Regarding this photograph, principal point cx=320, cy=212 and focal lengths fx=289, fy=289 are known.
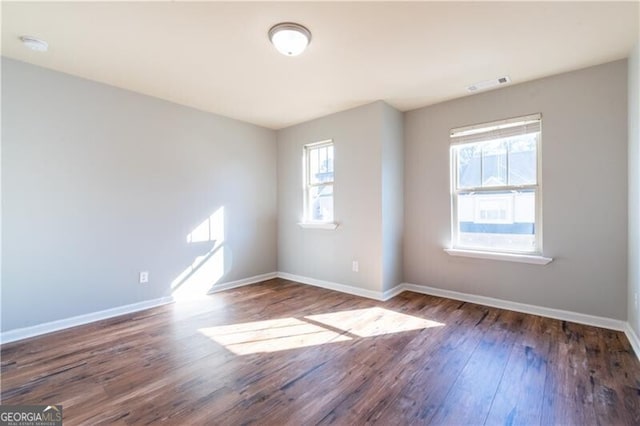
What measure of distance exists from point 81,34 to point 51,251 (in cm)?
196

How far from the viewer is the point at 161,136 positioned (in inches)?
140

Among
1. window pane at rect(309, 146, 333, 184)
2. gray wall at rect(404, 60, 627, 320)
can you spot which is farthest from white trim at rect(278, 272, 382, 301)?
window pane at rect(309, 146, 333, 184)

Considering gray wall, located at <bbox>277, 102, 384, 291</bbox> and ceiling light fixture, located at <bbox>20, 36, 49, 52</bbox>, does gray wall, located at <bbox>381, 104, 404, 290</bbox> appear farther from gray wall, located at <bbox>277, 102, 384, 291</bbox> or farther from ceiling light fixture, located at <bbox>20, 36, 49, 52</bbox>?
ceiling light fixture, located at <bbox>20, 36, 49, 52</bbox>

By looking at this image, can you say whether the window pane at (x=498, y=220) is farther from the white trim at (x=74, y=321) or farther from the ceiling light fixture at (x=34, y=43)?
the ceiling light fixture at (x=34, y=43)

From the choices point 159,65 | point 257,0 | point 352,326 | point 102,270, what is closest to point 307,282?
point 352,326

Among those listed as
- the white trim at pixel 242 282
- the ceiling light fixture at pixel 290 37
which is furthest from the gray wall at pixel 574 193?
the white trim at pixel 242 282

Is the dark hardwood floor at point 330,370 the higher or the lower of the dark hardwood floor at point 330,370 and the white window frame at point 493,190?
the lower

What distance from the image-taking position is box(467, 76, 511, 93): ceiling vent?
120 inches

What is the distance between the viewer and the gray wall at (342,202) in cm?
374

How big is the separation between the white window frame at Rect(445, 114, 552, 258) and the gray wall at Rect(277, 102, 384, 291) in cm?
95

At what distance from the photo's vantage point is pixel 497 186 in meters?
3.36

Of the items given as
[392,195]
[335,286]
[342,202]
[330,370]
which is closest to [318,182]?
[342,202]

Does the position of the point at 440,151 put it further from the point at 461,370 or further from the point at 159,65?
the point at 159,65

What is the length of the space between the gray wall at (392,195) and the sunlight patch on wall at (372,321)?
0.59 m
